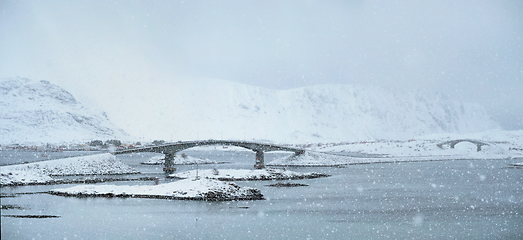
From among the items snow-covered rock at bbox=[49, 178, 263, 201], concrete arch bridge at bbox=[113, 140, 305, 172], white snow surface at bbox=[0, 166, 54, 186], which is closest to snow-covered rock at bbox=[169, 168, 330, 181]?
white snow surface at bbox=[0, 166, 54, 186]

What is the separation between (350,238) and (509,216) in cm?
1996

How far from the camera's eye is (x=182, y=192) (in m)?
57.1

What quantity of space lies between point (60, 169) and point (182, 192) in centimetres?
4425

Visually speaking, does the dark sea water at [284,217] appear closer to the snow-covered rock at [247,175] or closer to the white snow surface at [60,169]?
the white snow surface at [60,169]

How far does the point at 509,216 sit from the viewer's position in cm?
4616

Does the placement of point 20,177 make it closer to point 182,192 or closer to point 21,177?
point 21,177

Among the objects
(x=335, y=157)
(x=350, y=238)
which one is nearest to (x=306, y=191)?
(x=350, y=238)

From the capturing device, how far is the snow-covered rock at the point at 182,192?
5559cm

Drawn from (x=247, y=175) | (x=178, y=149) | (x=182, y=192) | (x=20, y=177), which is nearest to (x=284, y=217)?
(x=182, y=192)

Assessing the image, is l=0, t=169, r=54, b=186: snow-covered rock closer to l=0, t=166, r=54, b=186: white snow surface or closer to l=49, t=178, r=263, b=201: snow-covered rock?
l=0, t=166, r=54, b=186: white snow surface

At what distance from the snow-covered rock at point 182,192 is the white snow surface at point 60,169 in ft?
54.1

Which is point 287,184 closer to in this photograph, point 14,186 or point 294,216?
point 294,216

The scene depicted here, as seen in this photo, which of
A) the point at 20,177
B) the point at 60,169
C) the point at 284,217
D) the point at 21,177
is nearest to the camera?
the point at 284,217

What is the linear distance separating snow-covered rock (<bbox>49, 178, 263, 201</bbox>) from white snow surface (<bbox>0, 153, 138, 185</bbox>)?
16.5 metres
